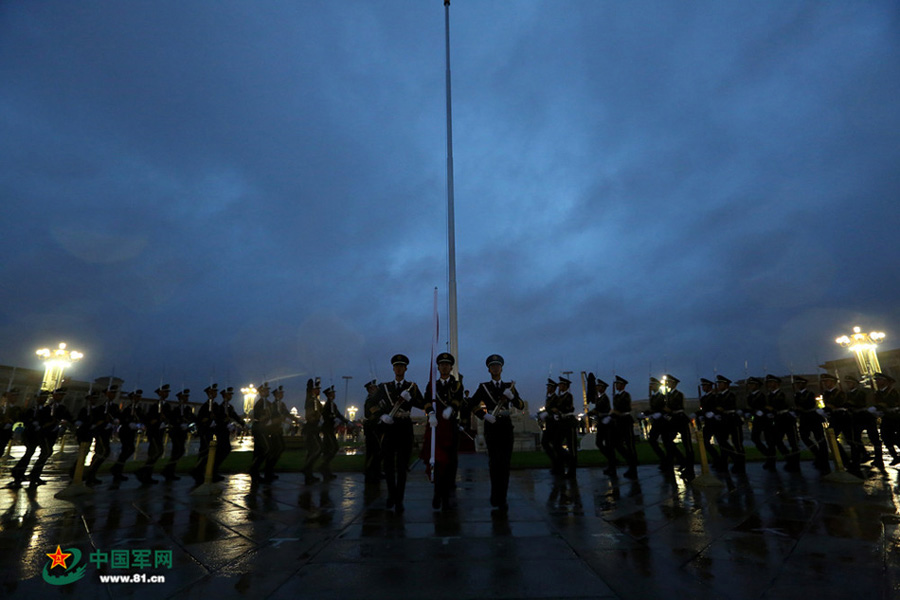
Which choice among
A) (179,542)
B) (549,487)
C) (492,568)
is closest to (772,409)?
(549,487)

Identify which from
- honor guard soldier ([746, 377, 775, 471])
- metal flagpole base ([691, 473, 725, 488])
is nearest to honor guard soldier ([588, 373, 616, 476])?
metal flagpole base ([691, 473, 725, 488])

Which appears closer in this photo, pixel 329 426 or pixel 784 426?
pixel 784 426

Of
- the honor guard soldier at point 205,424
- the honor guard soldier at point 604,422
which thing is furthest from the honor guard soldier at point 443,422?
the honor guard soldier at point 205,424

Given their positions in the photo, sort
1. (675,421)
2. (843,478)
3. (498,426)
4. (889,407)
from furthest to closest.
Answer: (889,407) → (675,421) → (843,478) → (498,426)

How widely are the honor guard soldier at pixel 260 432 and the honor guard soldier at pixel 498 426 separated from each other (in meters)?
6.02

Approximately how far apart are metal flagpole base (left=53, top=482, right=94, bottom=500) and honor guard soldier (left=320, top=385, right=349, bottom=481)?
4.59 metres

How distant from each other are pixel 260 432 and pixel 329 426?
1.76 metres

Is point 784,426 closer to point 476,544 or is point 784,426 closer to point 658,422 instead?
point 658,422

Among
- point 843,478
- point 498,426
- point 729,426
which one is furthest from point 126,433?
point 843,478

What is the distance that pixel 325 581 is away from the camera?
11.5ft

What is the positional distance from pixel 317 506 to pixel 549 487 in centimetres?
450

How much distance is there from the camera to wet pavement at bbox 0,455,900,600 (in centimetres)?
341

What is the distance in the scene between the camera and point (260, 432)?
10.4 m

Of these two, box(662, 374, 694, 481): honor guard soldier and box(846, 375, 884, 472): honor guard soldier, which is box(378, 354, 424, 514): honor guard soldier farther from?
box(846, 375, 884, 472): honor guard soldier
